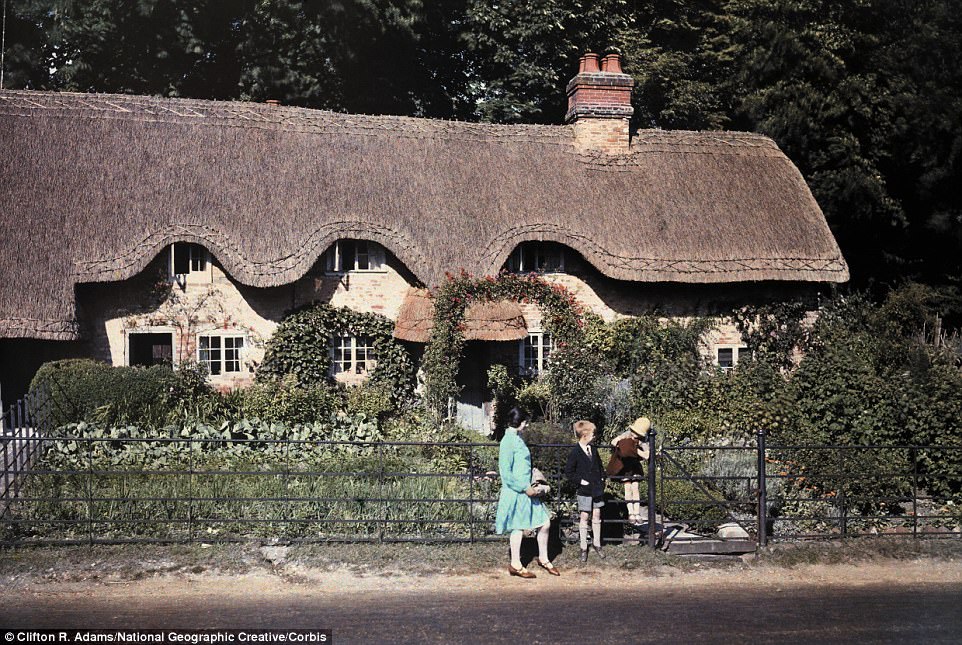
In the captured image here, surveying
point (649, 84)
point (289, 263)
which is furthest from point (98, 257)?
point (649, 84)

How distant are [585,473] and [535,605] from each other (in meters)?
1.78

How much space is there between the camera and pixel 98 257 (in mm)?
15688

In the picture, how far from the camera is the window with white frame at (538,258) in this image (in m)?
18.0

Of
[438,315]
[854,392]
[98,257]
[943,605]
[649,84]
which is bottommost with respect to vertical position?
[943,605]

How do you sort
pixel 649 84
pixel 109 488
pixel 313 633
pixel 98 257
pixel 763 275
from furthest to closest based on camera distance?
1. pixel 649 84
2. pixel 763 275
3. pixel 98 257
4. pixel 109 488
5. pixel 313 633

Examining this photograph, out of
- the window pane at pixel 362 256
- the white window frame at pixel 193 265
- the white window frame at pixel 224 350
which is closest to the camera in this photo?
the white window frame at pixel 193 265

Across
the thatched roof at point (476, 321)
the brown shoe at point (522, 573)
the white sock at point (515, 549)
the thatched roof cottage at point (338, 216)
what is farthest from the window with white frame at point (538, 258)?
the brown shoe at point (522, 573)

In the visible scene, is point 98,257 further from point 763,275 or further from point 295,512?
point 763,275

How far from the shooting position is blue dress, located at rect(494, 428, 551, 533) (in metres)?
9.21

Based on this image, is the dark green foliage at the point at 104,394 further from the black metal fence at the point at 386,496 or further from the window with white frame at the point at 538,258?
the window with white frame at the point at 538,258

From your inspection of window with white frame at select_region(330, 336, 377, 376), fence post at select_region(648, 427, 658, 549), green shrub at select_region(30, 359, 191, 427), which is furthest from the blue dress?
window with white frame at select_region(330, 336, 377, 376)

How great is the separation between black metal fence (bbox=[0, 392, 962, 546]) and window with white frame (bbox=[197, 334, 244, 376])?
11.6 ft

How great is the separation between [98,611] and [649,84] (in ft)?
69.2

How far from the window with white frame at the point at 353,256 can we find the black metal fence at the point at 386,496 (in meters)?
4.93
